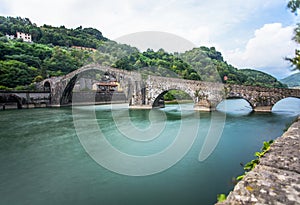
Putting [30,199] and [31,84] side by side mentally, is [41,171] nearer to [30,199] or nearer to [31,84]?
[30,199]

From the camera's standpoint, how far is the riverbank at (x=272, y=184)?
151 cm

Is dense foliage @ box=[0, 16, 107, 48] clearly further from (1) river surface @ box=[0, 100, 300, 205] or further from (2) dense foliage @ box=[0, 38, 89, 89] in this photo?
(1) river surface @ box=[0, 100, 300, 205]

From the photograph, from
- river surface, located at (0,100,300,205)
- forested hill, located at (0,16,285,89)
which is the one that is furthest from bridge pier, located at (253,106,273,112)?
forested hill, located at (0,16,285,89)

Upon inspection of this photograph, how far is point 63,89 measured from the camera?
24.6 m

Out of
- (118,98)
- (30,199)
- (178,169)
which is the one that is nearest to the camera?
(30,199)

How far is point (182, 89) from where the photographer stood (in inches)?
680

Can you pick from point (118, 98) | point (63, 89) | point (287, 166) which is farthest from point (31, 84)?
point (287, 166)

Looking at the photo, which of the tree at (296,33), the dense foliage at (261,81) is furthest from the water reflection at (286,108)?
the dense foliage at (261,81)

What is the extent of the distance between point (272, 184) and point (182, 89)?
15.8 m

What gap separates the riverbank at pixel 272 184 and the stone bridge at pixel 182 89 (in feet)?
45.8

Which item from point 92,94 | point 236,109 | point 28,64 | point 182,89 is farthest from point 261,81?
point 28,64

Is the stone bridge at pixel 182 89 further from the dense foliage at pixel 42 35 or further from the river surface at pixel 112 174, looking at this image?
the dense foliage at pixel 42 35

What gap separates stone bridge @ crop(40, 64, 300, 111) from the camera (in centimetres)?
1492

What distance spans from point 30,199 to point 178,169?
3.08 metres
